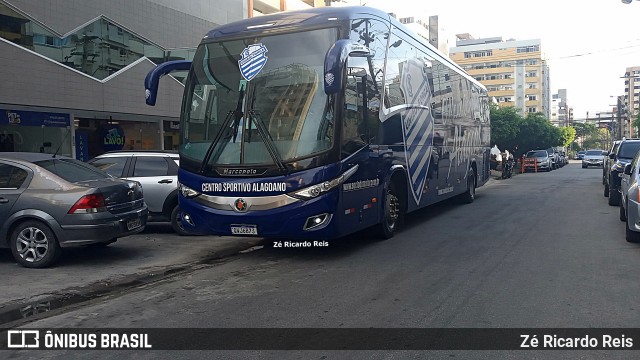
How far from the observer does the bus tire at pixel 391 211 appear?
30.4 ft

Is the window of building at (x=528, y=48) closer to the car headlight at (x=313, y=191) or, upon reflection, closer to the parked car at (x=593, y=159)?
the parked car at (x=593, y=159)

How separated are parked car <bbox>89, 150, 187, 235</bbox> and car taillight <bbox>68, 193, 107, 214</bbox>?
2905 millimetres

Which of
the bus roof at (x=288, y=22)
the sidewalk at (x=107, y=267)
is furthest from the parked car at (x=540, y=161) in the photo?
the bus roof at (x=288, y=22)

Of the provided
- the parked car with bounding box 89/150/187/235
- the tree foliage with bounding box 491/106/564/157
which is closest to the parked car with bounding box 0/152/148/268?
the parked car with bounding box 89/150/187/235

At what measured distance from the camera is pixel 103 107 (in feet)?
59.3

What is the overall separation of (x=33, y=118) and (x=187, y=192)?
11.1 metres

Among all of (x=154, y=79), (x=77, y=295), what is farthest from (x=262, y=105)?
(x=77, y=295)

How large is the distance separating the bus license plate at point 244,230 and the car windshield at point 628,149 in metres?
12.0

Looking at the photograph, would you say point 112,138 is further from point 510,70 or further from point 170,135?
point 510,70

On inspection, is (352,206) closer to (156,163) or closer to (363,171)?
(363,171)

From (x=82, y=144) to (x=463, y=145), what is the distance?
12.9 m

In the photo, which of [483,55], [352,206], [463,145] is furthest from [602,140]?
[352,206]

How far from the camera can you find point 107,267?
7840 millimetres

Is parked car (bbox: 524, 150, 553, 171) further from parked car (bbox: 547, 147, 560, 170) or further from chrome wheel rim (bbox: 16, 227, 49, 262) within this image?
chrome wheel rim (bbox: 16, 227, 49, 262)
